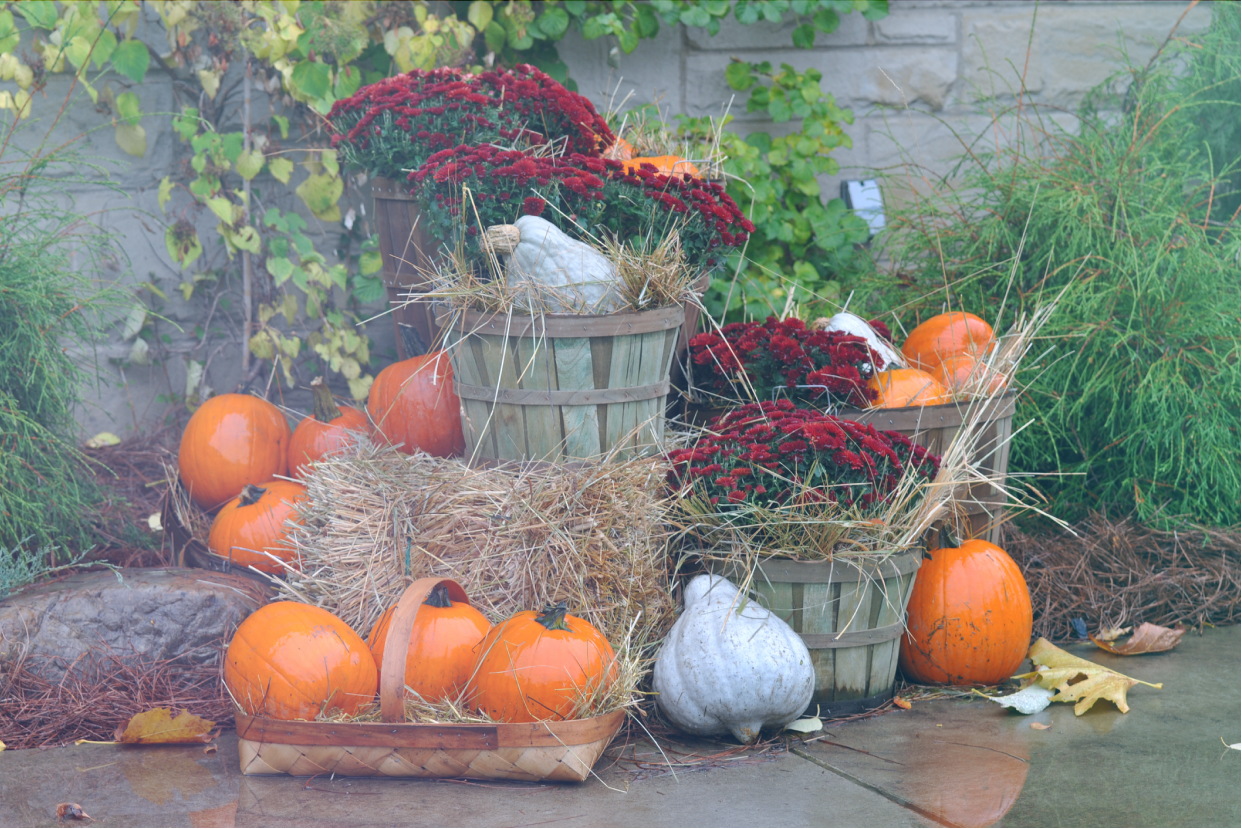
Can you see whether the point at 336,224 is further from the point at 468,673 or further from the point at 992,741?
the point at 992,741

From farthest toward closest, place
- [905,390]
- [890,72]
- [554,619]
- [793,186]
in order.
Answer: [890,72], [793,186], [905,390], [554,619]

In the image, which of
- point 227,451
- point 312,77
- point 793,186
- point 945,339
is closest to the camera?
point 945,339

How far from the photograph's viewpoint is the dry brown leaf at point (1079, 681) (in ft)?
8.14

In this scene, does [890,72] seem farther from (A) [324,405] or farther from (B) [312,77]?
(A) [324,405]

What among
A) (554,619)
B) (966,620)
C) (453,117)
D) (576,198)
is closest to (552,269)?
(576,198)

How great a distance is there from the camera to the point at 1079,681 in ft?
8.57

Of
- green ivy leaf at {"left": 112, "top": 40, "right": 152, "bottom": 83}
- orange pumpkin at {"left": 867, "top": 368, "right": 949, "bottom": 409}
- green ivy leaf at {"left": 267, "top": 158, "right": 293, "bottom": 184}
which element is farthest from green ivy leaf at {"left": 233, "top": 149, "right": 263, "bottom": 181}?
orange pumpkin at {"left": 867, "top": 368, "right": 949, "bottom": 409}

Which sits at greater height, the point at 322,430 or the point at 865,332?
the point at 865,332

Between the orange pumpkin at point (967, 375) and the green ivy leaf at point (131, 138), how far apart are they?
2881 millimetres

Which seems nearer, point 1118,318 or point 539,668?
point 539,668

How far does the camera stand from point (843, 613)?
2.38m

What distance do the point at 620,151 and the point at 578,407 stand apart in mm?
1138

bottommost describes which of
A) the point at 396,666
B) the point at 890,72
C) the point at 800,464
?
the point at 396,666

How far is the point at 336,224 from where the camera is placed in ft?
12.8
